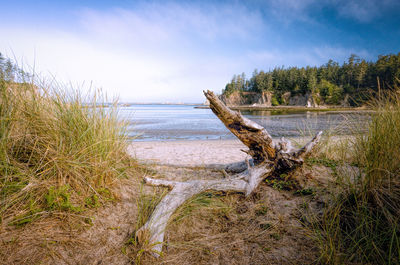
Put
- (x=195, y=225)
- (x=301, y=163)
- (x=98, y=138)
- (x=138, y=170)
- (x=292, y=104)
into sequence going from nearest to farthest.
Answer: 1. (x=195, y=225)
2. (x=98, y=138)
3. (x=301, y=163)
4. (x=138, y=170)
5. (x=292, y=104)

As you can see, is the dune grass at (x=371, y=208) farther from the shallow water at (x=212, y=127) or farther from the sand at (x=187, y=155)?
the sand at (x=187, y=155)

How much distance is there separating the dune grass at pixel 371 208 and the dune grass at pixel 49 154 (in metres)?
2.64

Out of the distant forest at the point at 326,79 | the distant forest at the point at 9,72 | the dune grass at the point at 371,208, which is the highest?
the distant forest at the point at 326,79

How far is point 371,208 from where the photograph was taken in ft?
6.13

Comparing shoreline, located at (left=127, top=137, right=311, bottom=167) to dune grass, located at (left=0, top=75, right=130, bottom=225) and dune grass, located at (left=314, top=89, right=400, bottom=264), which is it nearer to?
dune grass, located at (left=0, top=75, right=130, bottom=225)

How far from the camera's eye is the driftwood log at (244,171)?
2.34 m

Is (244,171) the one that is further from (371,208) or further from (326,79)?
(326,79)

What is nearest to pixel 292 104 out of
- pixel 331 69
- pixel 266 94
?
pixel 266 94

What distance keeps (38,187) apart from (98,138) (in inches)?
33.8

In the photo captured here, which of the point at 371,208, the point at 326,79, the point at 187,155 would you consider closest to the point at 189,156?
the point at 187,155

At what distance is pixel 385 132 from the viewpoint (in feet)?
6.75

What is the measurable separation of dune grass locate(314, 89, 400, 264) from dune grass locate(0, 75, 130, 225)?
264cm

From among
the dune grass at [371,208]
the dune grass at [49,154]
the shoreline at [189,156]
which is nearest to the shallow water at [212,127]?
the dune grass at [371,208]

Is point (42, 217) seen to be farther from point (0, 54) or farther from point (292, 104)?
point (292, 104)
